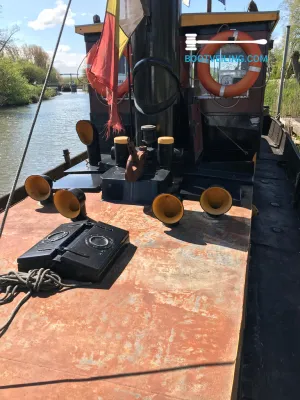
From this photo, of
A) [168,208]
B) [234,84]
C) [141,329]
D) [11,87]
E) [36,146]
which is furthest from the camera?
[11,87]

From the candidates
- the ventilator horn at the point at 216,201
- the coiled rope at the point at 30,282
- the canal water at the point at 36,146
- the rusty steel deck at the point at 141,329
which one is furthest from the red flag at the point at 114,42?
the canal water at the point at 36,146

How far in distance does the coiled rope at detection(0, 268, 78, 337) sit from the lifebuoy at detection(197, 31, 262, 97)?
11.7ft

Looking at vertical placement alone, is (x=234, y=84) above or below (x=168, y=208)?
above

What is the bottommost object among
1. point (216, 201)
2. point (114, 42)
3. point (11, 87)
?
point (216, 201)

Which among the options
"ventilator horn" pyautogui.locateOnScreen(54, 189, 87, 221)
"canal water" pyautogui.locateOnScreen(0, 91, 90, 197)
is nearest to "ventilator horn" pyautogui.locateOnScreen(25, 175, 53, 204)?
"ventilator horn" pyautogui.locateOnScreen(54, 189, 87, 221)

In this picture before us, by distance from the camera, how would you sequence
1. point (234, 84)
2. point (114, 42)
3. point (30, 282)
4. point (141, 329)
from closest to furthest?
point (141, 329), point (30, 282), point (114, 42), point (234, 84)

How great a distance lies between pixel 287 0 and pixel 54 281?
28.5m

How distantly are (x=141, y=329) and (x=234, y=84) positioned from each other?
12.9 ft

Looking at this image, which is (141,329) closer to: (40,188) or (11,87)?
(40,188)

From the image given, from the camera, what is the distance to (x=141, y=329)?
198 centimetres

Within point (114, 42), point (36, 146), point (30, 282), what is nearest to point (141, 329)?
point (30, 282)

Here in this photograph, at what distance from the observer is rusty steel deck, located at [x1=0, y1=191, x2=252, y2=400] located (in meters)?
1.62

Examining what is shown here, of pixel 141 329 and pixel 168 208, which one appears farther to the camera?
pixel 168 208

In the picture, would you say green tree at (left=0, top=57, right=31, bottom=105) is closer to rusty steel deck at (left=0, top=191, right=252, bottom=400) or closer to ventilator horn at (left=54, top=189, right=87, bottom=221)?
ventilator horn at (left=54, top=189, right=87, bottom=221)
